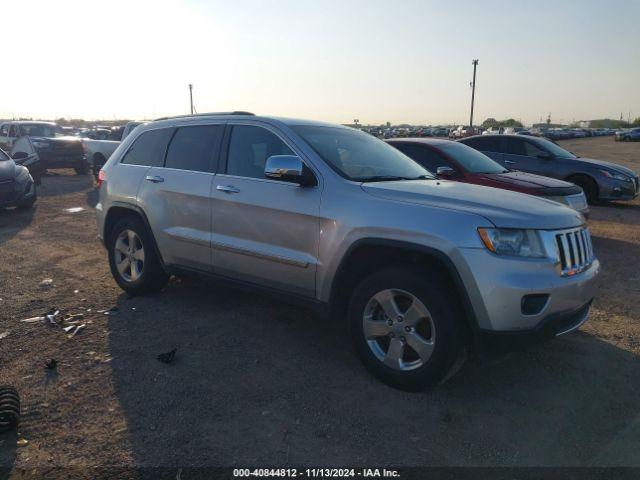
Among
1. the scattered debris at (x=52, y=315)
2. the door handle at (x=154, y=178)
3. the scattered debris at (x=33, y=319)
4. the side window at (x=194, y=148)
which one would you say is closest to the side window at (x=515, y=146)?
the side window at (x=194, y=148)

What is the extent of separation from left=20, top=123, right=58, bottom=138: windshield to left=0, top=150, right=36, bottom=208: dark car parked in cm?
856

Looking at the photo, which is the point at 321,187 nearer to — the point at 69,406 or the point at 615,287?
the point at 69,406

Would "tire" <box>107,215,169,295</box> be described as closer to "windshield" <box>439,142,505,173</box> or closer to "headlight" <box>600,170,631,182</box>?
"windshield" <box>439,142,505,173</box>

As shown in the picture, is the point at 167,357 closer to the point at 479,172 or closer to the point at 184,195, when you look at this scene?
the point at 184,195

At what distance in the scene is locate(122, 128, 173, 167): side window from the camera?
207 inches

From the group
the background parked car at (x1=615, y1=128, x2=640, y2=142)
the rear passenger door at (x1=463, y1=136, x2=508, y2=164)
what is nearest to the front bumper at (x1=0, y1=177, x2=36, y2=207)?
the rear passenger door at (x1=463, y1=136, x2=508, y2=164)

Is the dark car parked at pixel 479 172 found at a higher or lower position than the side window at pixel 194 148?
lower

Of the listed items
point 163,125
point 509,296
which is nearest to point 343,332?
point 509,296

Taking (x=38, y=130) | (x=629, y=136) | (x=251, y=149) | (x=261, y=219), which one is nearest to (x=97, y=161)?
(x=38, y=130)

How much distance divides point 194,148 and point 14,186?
725 cm

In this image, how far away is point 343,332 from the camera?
15.3 ft

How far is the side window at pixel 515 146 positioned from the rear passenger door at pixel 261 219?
7.98m

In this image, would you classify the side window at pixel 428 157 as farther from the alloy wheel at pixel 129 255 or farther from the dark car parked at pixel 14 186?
the dark car parked at pixel 14 186

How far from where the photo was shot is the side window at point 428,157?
7941mm
